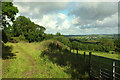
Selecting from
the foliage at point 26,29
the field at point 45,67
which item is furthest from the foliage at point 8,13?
the foliage at point 26,29

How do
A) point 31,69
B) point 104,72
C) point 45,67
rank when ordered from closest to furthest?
point 104,72
point 31,69
point 45,67

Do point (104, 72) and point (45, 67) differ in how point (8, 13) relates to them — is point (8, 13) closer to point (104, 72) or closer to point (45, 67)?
point (45, 67)

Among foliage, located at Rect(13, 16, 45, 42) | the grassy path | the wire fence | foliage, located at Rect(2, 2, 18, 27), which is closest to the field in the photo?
the grassy path

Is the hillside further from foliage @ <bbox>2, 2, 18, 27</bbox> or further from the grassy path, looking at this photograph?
foliage @ <bbox>2, 2, 18, 27</bbox>

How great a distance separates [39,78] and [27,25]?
136ft

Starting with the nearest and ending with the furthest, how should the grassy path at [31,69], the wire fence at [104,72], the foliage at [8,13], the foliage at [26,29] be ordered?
the wire fence at [104,72] → the grassy path at [31,69] → the foliage at [8,13] → the foliage at [26,29]

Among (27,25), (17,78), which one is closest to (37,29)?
(27,25)

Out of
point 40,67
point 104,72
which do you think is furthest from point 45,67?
point 104,72

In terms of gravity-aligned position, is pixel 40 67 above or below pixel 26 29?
below

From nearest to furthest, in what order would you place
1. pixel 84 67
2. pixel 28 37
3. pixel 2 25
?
pixel 84 67
pixel 2 25
pixel 28 37

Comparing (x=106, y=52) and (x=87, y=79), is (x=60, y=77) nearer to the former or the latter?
(x=87, y=79)

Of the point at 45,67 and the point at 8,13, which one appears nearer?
the point at 45,67

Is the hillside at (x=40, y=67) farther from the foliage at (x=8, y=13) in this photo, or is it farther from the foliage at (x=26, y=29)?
the foliage at (x=26, y=29)

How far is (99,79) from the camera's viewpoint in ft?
22.6
